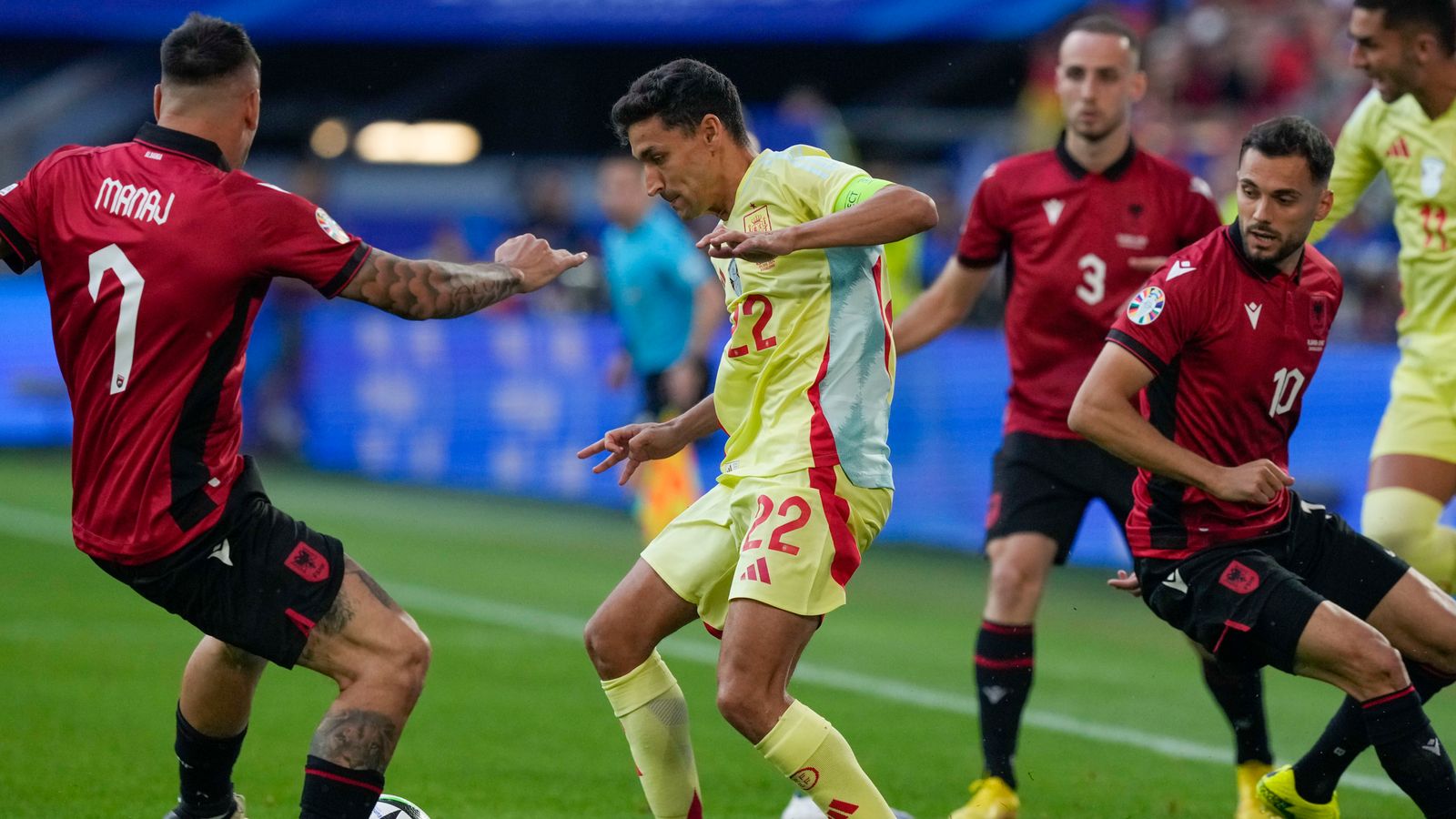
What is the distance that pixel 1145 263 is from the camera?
6.70 m

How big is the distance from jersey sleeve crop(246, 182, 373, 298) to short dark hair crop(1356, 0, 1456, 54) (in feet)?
12.4

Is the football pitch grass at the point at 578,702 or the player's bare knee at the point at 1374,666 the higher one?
the player's bare knee at the point at 1374,666

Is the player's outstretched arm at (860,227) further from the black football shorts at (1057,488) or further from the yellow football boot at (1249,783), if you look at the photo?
the yellow football boot at (1249,783)

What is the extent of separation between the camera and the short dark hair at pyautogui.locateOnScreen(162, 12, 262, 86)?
15.7ft

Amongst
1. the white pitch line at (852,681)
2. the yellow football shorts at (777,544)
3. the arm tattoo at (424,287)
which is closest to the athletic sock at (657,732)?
the yellow football shorts at (777,544)

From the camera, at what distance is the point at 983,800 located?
621 centimetres

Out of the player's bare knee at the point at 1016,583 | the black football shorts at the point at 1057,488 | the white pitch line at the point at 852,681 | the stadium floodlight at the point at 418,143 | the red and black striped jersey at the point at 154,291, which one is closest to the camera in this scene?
the red and black striped jersey at the point at 154,291

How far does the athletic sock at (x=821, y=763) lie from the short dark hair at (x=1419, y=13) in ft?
11.0

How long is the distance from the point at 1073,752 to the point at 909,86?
18037 millimetres

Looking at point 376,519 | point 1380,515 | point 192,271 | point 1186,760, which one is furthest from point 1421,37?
point 376,519

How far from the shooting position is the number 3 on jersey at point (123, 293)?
4.63 meters

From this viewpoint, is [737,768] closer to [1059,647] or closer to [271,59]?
[1059,647]

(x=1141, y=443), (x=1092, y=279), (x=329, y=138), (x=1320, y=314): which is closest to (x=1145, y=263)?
(x=1092, y=279)

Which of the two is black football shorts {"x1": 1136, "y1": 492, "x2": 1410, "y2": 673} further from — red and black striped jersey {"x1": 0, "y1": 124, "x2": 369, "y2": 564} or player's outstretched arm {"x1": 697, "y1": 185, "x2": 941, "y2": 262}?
red and black striped jersey {"x1": 0, "y1": 124, "x2": 369, "y2": 564}
